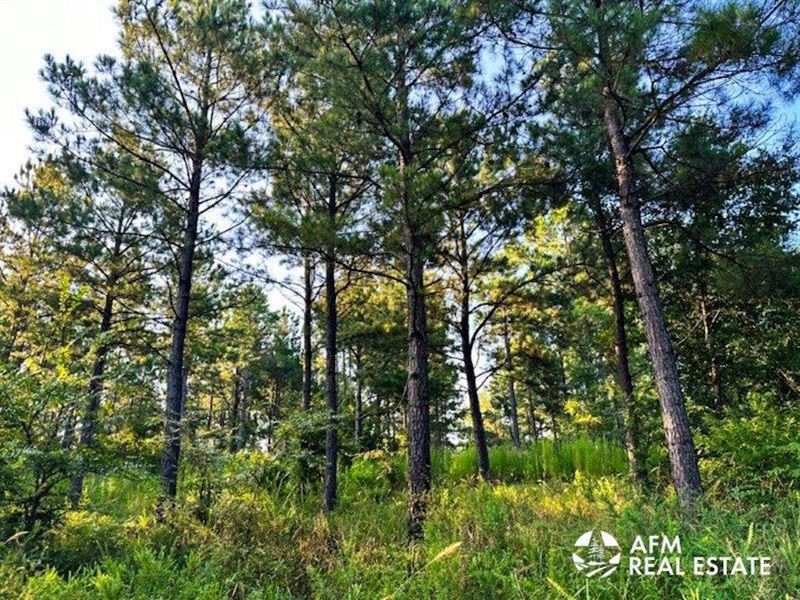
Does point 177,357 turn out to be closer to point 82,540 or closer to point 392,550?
point 82,540

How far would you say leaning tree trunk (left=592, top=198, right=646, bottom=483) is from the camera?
7.17 meters

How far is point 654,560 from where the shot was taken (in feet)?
9.78

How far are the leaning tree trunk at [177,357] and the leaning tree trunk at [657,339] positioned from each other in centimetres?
557

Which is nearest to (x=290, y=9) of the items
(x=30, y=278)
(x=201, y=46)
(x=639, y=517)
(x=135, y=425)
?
(x=201, y=46)

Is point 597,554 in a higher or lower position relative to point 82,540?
lower

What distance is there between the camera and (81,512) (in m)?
4.56

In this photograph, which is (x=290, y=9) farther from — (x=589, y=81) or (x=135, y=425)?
(x=135, y=425)

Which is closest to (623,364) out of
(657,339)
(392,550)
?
(657,339)

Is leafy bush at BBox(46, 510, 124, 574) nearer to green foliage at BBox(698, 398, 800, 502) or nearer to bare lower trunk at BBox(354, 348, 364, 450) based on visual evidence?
green foliage at BBox(698, 398, 800, 502)

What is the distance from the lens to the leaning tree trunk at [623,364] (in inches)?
282

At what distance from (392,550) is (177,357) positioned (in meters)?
4.43

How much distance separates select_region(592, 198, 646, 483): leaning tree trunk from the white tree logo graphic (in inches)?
161

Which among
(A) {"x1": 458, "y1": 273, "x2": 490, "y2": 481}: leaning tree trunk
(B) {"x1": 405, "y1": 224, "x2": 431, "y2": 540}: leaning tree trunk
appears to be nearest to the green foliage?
(B) {"x1": 405, "y1": 224, "x2": 431, "y2": 540}: leaning tree trunk

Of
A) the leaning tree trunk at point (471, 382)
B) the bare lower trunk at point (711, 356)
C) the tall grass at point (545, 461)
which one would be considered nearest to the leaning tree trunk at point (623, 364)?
the tall grass at point (545, 461)
